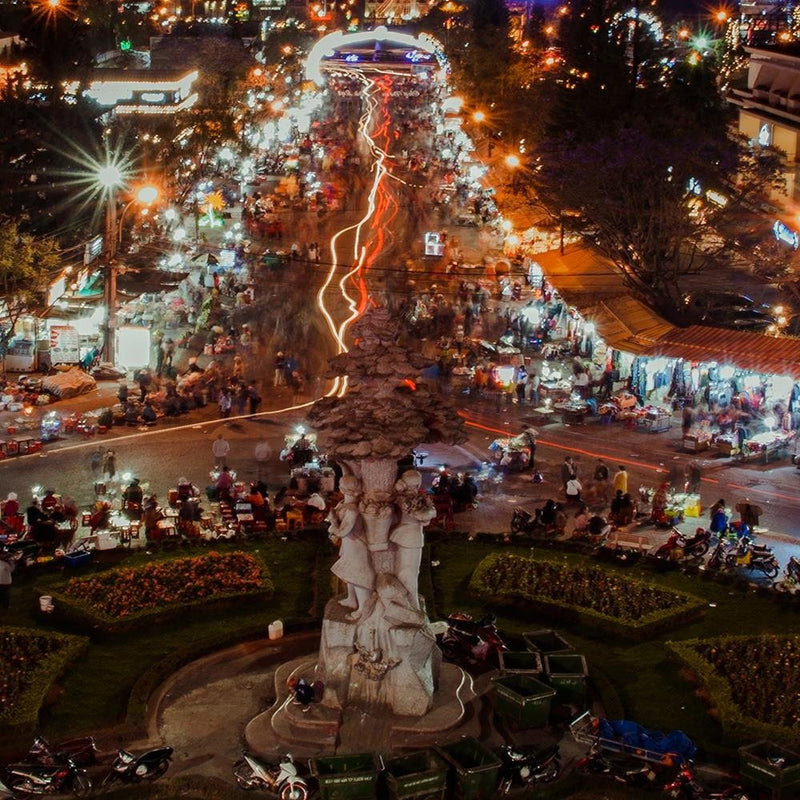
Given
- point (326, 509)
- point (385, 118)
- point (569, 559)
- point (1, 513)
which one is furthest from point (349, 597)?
point (385, 118)

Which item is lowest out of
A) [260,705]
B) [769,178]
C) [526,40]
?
[260,705]

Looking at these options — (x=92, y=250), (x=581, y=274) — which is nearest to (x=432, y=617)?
(x=581, y=274)

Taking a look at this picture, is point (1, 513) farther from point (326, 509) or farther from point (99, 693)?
point (99, 693)

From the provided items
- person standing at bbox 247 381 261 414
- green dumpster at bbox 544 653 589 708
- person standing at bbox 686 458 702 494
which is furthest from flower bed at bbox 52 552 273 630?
person standing at bbox 247 381 261 414

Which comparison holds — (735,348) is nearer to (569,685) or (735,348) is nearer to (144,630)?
(569,685)

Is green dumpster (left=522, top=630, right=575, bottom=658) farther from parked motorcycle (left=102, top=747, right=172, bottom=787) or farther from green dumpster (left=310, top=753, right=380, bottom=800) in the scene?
parked motorcycle (left=102, top=747, right=172, bottom=787)

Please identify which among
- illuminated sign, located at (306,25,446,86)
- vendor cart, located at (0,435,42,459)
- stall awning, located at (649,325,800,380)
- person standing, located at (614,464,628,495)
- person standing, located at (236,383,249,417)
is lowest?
vendor cart, located at (0,435,42,459)
